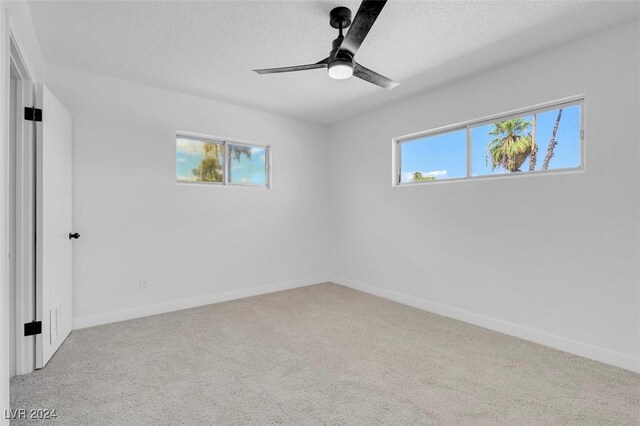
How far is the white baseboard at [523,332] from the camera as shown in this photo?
2.24m

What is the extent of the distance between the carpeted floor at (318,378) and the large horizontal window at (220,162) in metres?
1.71

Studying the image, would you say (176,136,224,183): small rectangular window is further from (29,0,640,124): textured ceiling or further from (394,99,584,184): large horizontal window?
(394,99,584,184): large horizontal window

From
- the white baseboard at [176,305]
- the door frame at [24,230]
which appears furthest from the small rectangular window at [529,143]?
the door frame at [24,230]

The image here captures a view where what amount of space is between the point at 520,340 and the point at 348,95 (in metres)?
2.98

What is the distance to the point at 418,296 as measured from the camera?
3615mm

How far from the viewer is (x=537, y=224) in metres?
2.66

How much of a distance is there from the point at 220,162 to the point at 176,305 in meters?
1.76

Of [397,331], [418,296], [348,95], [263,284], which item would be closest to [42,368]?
[263,284]

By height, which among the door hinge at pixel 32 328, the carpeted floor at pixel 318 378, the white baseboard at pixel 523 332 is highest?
the door hinge at pixel 32 328

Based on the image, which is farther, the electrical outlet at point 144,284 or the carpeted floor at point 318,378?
the electrical outlet at point 144,284

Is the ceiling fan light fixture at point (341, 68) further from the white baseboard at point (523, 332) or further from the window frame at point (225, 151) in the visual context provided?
the white baseboard at point (523, 332)

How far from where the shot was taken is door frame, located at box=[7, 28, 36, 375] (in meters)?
2.09

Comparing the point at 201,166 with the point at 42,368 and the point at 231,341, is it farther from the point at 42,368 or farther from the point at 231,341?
the point at 42,368

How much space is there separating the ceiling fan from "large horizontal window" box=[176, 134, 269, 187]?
76.8 inches
